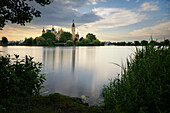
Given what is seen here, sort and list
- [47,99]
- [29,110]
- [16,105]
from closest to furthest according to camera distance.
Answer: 1. [29,110]
2. [16,105]
3. [47,99]

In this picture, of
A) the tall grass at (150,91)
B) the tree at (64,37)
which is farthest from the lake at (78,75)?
the tree at (64,37)

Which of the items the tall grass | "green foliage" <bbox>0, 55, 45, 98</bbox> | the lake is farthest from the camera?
the lake

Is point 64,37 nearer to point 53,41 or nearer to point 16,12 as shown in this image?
point 53,41

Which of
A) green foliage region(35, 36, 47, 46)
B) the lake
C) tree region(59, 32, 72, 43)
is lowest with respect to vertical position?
the lake

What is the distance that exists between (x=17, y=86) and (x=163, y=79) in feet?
17.3

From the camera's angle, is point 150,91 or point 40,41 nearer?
point 150,91

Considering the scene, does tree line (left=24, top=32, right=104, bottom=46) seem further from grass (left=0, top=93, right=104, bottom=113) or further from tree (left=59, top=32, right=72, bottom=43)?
grass (left=0, top=93, right=104, bottom=113)

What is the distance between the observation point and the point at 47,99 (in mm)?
4062

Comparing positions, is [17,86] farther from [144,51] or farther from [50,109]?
[144,51]

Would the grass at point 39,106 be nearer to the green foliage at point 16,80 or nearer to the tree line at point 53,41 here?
the green foliage at point 16,80

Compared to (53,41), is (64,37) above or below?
above

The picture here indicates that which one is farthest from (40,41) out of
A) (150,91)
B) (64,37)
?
(150,91)

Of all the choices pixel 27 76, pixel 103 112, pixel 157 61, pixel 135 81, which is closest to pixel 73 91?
pixel 27 76

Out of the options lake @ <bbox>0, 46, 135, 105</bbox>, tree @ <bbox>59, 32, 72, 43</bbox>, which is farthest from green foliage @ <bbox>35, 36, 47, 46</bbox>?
lake @ <bbox>0, 46, 135, 105</bbox>
